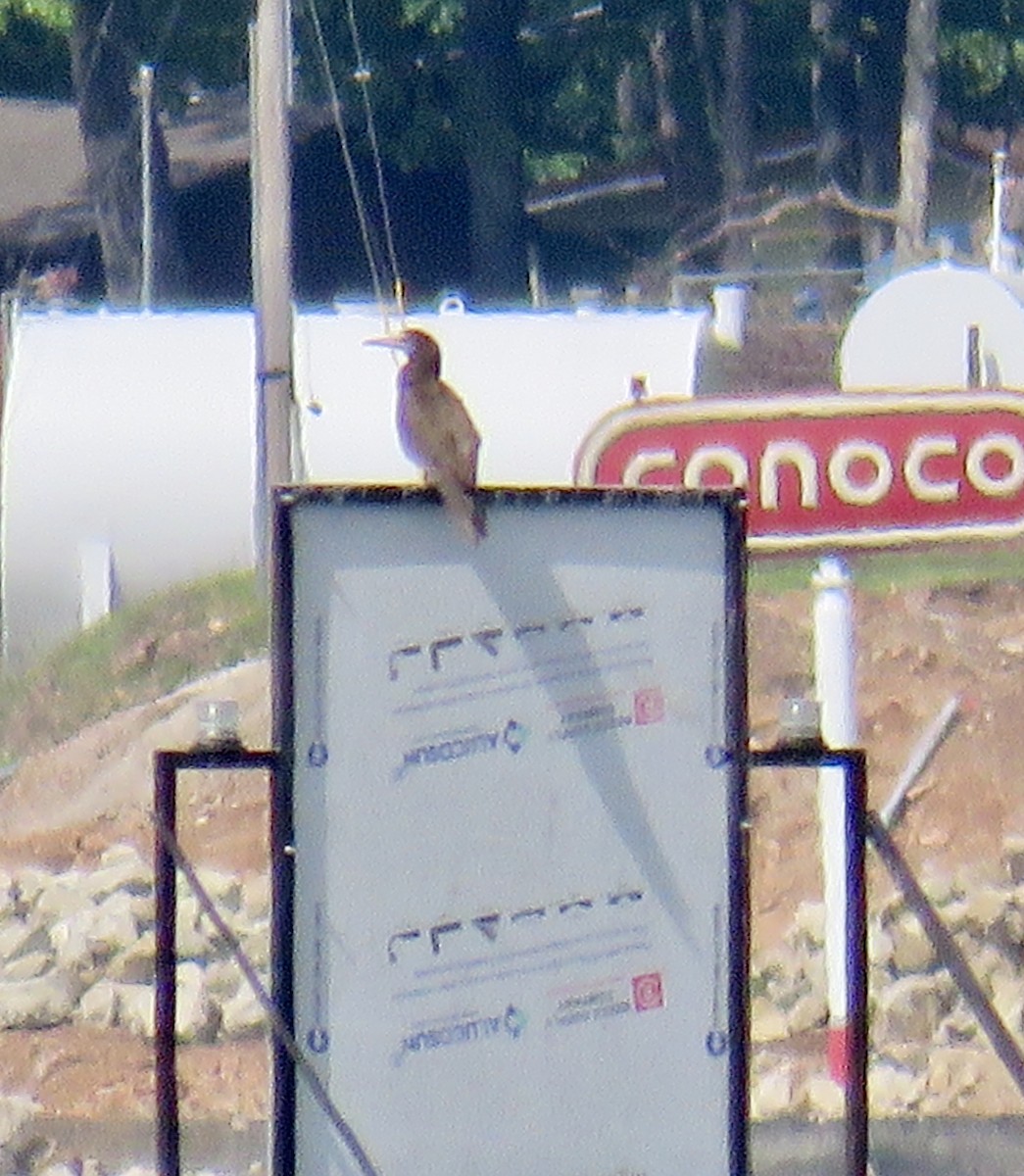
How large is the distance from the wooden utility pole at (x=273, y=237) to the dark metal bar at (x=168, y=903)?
503 cm

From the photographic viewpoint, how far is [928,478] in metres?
7.91

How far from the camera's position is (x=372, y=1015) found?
498cm

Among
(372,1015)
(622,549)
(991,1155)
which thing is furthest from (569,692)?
(991,1155)

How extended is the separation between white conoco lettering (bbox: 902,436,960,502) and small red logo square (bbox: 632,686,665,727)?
2.91m

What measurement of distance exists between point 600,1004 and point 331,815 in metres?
0.58

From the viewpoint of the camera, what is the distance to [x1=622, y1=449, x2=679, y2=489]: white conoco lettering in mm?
7969

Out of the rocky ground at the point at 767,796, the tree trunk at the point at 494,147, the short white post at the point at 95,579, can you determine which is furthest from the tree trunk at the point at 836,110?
the rocky ground at the point at 767,796

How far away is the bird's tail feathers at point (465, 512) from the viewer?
4934 millimetres

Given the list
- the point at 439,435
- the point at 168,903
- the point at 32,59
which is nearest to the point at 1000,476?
the point at 439,435

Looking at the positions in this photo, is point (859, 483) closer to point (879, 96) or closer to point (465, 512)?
point (465, 512)

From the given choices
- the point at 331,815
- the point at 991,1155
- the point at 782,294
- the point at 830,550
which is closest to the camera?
the point at 331,815

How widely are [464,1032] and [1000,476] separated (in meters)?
3.29

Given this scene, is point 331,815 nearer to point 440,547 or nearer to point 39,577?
point 440,547

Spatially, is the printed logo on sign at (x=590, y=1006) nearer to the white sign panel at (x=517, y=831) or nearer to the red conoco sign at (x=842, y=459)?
the white sign panel at (x=517, y=831)
